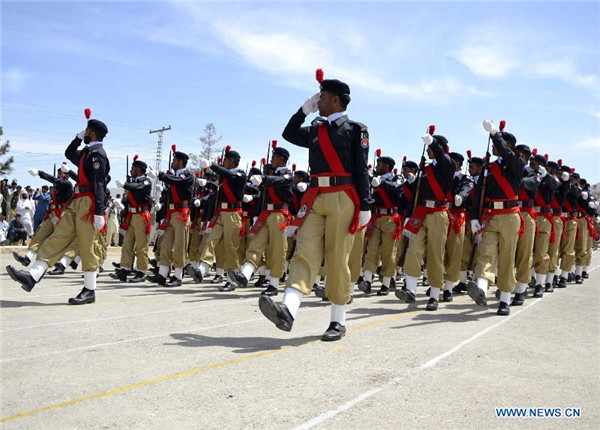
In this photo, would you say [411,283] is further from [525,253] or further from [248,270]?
[248,270]

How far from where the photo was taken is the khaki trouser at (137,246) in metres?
10.7

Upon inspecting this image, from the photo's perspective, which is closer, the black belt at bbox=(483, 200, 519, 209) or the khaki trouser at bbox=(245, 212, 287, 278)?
the black belt at bbox=(483, 200, 519, 209)

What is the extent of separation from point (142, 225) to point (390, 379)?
25.7 ft

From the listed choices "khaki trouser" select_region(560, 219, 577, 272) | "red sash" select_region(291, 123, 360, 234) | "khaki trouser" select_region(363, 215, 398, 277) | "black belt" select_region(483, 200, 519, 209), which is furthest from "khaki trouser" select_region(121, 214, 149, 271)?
"khaki trouser" select_region(560, 219, 577, 272)

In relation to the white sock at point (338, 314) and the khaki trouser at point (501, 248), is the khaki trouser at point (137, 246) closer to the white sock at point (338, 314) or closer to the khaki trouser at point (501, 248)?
the white sock at point (338, 314)

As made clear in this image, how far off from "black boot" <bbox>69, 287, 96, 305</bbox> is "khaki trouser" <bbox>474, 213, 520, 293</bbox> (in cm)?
525

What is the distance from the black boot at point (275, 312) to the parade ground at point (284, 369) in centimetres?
24

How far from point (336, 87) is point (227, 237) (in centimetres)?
501

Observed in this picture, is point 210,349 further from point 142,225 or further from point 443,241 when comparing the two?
point 142,225

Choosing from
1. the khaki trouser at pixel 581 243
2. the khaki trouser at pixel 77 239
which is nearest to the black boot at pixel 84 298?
the khaki trouser at pixel 77 239

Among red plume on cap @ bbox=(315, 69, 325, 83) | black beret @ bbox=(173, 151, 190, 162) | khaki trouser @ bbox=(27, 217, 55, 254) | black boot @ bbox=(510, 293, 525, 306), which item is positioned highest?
red plume on cap @ bbox=(315, 69, 325, 83)

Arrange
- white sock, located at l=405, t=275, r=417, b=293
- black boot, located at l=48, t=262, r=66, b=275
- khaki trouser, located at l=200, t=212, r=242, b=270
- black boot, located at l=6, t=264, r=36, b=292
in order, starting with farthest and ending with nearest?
black boot, located at l=48, t=262, r=66, b=275 < khaki trouser, located at l=200, t=212, r=242, b=270 < white sock, located at l=405, t=275, r=417, b=293 < black boot, located at l=6, t=264, r=36, b=292

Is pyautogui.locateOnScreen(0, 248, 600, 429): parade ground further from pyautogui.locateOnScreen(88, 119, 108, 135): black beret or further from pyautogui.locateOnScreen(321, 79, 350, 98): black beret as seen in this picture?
pyautogui.locateOnScreen(321, 79, 350, 98): black beret

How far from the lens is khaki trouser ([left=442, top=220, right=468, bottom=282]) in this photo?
29.4 feet
